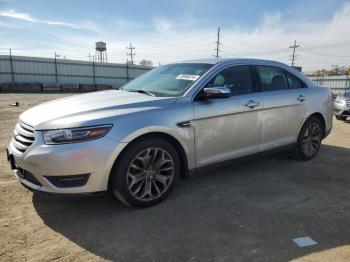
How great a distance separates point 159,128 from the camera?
3.41m

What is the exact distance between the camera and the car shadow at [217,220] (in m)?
2.74

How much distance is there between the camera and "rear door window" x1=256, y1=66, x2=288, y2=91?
4.63m

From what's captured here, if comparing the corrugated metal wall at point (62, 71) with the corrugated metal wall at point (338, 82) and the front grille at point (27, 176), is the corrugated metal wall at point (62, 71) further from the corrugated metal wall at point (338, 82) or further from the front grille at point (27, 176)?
the front grille at point (27, 176)

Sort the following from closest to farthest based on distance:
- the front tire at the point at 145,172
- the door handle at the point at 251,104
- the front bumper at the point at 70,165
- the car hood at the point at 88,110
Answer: the front bumper at the point at 70,165 → the car hood at the point at 88,110 → the front tire at the point at 145,172 → the door handle at the point at 251,104

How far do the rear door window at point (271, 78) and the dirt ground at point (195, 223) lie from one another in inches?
53.3

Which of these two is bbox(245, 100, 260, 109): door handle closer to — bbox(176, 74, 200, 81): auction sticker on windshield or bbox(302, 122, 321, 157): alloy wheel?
bbox(176, 74, 200, 81): auction sticker on windshield

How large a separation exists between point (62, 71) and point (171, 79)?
32.4 meters

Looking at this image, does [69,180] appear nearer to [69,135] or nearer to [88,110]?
[69,135]

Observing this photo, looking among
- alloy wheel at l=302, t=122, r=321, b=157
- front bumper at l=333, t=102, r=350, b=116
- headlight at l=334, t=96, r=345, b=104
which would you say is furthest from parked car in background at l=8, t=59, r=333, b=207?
headlight at l=334, t=96, r=345, b=104

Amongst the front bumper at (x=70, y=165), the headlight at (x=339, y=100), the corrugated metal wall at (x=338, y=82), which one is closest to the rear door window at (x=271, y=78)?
the front bumper at (x=70, y=165)

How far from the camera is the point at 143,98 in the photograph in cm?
370

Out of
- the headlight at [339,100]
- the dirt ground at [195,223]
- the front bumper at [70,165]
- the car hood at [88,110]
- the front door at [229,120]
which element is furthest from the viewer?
the headlight at [339,100]

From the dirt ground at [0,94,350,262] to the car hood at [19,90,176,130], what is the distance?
30.4 inches

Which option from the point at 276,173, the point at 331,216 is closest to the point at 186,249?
the point at 331,216
